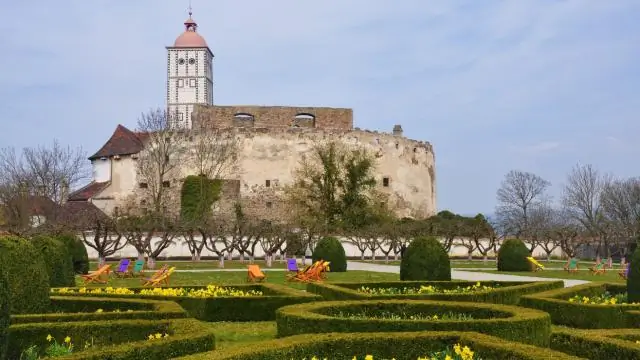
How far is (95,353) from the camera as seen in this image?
20.0 ft

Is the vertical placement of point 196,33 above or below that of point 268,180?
above

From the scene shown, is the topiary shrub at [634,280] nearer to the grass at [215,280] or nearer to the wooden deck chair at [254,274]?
the grass at [215,280]

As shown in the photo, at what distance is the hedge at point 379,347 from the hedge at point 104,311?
9.03 ft

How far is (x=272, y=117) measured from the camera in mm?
63125

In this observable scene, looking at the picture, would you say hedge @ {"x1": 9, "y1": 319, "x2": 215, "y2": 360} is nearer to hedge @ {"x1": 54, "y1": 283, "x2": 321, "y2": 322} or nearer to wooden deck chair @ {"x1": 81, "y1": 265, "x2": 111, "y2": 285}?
hedge @ {"x1": 54, "y1": 283, "x2": 321, "y2": 322}

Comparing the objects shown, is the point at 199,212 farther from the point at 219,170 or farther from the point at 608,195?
the point at 608,195

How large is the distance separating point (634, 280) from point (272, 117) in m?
52.2

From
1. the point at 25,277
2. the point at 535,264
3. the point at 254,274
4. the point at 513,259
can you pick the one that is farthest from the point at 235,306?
the point at 535,264

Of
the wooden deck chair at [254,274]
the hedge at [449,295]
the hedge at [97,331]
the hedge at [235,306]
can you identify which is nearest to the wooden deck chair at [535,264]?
the hedge at [449,295]

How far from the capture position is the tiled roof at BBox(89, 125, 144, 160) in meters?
57.3

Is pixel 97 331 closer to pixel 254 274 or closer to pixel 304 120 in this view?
pixel 254 274

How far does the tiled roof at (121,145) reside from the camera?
5731 cm

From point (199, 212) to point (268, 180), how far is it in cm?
995

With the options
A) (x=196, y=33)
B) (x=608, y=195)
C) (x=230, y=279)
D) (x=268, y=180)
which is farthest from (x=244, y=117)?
(x=230, y=279)
